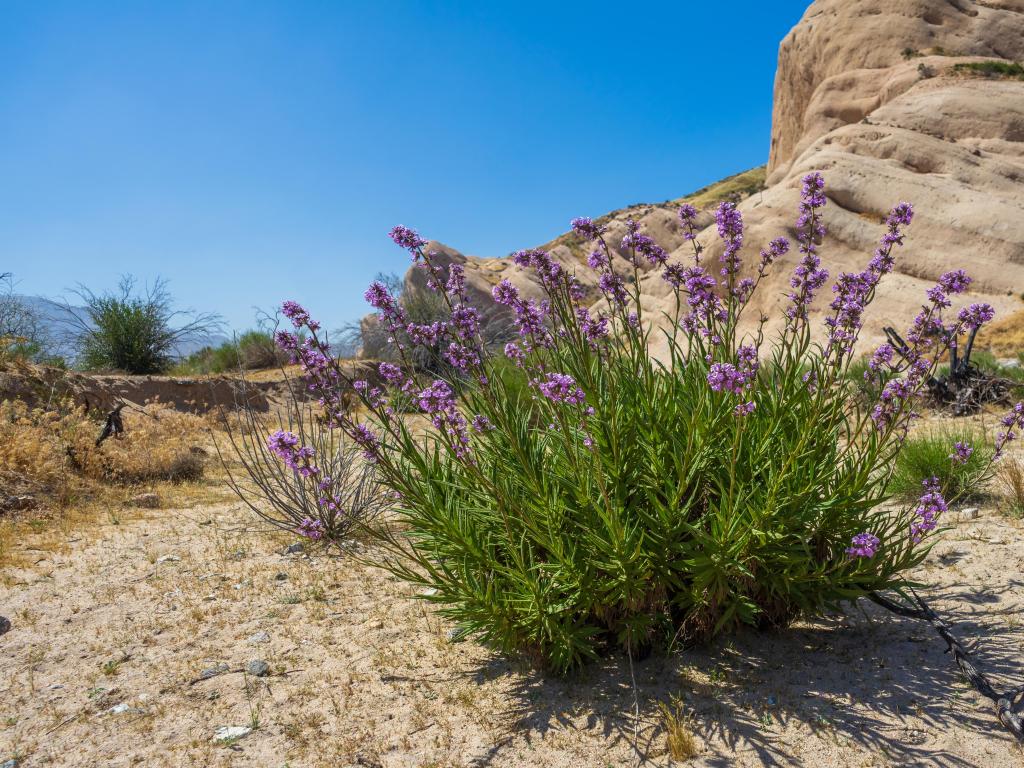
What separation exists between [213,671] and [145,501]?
4.57m

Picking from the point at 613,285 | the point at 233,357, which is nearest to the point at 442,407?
the point at 613,285

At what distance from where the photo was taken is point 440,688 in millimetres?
3391

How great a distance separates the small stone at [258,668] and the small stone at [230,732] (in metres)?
0.49

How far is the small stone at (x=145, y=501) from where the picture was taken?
7398 mm

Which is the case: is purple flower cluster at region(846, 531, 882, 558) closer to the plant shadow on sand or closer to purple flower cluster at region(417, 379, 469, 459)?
the plant shadow on sand

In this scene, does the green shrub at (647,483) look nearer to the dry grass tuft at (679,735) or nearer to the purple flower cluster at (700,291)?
the purple flower cluster at (700,291)

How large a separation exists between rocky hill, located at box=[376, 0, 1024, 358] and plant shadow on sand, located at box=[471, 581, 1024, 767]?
1285 centimetres

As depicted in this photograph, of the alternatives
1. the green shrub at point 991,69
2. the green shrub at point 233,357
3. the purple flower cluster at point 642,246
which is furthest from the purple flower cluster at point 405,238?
the green shrub at point 991,69

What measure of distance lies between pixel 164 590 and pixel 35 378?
802cm

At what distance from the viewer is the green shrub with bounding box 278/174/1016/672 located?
2.92 m

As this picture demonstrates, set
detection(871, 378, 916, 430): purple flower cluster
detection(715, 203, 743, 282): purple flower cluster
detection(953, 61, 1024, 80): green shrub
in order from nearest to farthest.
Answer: detection(715, 203, 743, 282): purple flower cluster < detection(871, 378, 916, 430): purple flower cluster < detection(953, 61, 1024, 80): green shrub

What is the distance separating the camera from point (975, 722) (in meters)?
2.73

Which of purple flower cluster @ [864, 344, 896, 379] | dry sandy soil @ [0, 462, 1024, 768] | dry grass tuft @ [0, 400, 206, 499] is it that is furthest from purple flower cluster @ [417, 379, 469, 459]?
dry grass tuft @ [0, 400, 206, 499]

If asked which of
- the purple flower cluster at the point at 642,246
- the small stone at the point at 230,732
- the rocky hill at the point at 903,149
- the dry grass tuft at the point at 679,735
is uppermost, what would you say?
the rocky hill at the point at 903,149
